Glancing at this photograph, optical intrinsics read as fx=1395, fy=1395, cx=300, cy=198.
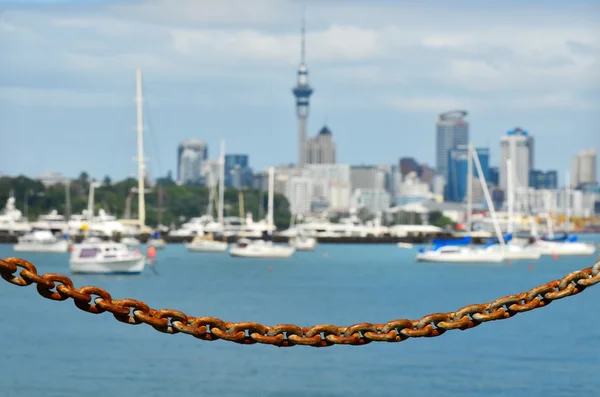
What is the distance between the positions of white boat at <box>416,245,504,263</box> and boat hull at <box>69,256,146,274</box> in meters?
30.3

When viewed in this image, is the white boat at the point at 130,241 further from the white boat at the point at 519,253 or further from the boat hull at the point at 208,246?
the white boat at the point at 519,253

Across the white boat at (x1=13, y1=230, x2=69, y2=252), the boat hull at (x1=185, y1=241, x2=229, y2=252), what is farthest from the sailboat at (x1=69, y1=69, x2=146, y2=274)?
the boat hull at (x1=185, y1=241, x2=229, y2=252)

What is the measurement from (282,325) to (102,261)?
216 ft

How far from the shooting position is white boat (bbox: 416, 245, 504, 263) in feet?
313

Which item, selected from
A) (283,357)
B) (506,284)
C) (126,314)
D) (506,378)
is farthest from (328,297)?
(126,314)

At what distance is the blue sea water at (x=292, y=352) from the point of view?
29.4 meters

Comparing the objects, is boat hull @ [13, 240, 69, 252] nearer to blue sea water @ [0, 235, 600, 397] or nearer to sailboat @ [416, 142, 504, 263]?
sailboat @ [416, 142, 504, 263]

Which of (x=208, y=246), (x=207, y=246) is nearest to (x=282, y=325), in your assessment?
(x=208, y=246)

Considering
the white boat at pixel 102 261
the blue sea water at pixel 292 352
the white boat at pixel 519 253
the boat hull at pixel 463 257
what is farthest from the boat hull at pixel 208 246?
the white boat at pixel 102 261

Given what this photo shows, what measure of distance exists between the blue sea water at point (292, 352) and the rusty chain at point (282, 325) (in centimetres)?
2314

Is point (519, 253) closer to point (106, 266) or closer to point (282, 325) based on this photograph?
point (106, 266)

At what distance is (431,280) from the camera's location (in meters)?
85.0

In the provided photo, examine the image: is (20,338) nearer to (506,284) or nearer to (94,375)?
(94,375)

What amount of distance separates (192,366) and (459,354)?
26.5 feet
